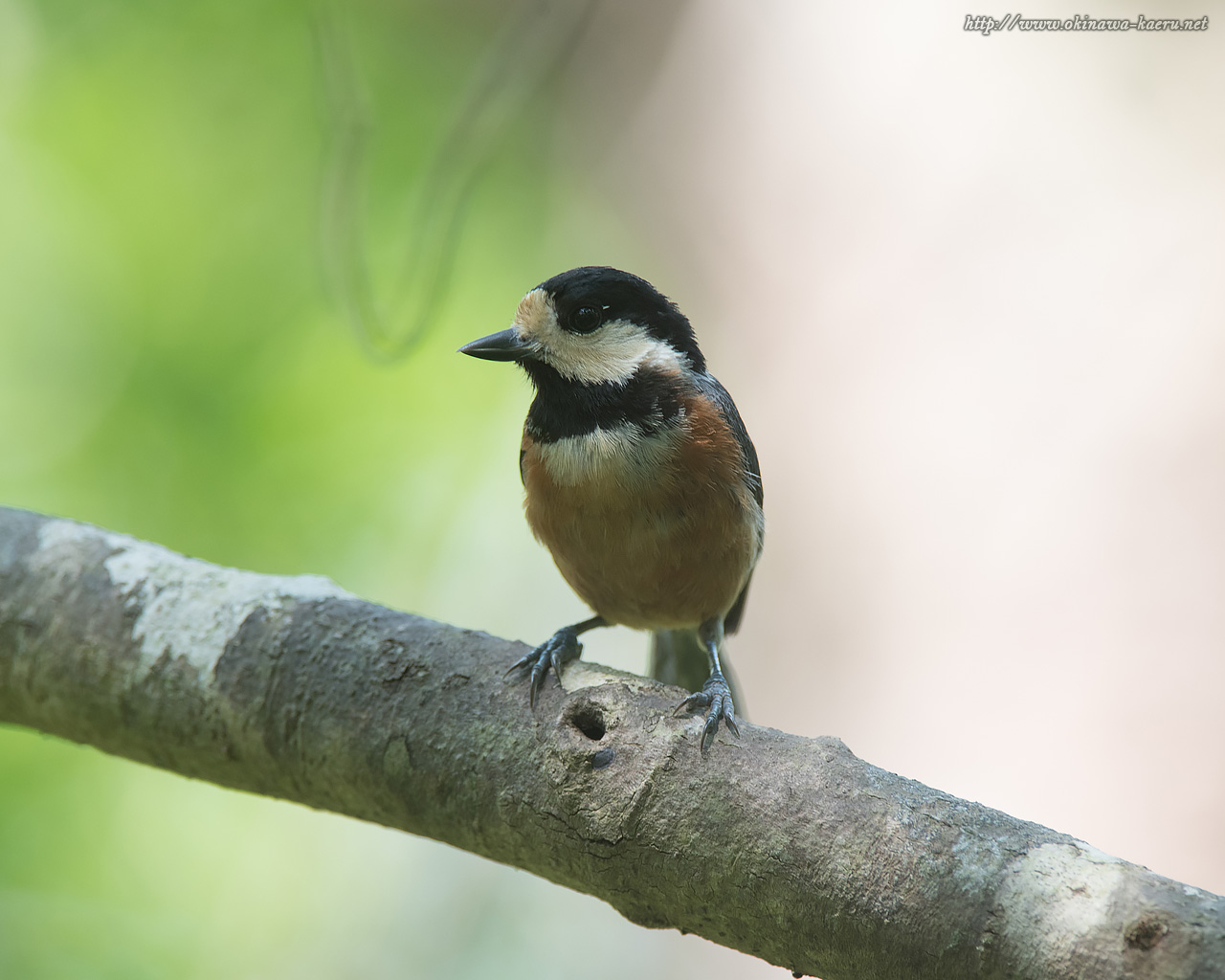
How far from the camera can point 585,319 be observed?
3098 mm

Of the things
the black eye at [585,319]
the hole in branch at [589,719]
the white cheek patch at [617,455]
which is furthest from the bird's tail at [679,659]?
the hole in branch at [589,719]

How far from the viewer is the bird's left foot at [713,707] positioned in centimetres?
205

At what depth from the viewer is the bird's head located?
3066mm

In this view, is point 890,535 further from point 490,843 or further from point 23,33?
point 23,33

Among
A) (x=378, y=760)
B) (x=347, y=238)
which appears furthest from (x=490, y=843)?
(x=347, y=238)

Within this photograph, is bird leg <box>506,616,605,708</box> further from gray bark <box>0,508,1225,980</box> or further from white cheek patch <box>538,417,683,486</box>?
white cheek patch <box>538,417,683,486</box>

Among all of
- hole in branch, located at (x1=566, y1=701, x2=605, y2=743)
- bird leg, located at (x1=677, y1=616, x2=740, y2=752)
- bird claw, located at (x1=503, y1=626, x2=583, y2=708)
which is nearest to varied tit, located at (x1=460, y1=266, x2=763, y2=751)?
bird claw, located at (x1=503, y1=626, x2=583, y2=708)

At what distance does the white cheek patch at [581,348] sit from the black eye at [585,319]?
0.02m

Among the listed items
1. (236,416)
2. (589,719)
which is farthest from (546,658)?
(236,416)

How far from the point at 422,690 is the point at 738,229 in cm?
351

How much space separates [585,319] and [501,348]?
0.29 meters

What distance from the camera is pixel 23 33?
4.64 m

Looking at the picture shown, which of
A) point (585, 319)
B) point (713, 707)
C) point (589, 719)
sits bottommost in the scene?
point (589, 719)

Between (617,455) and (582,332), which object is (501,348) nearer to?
(582,332)
